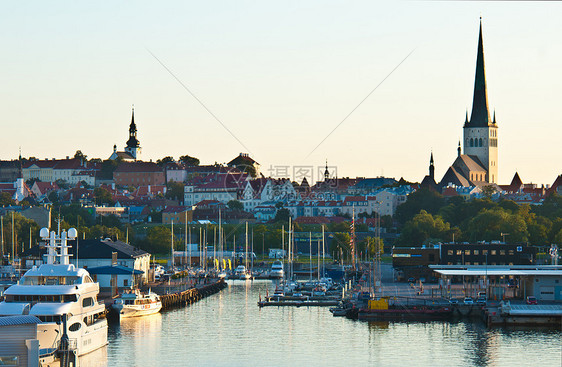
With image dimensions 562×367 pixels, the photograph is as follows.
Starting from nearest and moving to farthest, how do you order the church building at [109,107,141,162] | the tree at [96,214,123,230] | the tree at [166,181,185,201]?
1. the tree at [96,214,123,230]
2. the tree at [166,181,185,201]
3. the church building at [109,107,141,162]

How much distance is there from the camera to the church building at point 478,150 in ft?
491

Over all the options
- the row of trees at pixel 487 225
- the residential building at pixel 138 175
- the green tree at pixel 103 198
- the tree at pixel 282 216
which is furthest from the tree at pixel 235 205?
the row of trees at pixel 487 225

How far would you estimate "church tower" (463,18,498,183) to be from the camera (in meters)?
155

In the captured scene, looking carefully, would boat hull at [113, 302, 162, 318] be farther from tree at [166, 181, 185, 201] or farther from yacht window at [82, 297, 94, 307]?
tree at [166, 181, 185, 201]

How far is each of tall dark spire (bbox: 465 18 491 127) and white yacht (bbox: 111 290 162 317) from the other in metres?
101

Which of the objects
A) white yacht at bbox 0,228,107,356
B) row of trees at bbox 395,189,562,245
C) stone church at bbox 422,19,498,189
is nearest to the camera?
white yacht at bbox 0,228,107,356

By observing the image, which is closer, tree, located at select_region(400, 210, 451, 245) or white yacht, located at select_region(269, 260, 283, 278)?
white yacht, located at select_region(269, 260, 283, 278)

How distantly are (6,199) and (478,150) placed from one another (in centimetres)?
6439

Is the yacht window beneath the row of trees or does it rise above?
beneath

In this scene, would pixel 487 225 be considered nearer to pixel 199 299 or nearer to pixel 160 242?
pixel 160 242

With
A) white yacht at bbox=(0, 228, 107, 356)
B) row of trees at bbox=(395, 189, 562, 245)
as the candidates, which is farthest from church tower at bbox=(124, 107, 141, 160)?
white yacht at bbox=(0, 228, 107, 356)

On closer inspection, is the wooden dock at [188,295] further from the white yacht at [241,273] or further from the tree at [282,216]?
the tree at [282,216]

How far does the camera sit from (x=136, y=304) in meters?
50.7

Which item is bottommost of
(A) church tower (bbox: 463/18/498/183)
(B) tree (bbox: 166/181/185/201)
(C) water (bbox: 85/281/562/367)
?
(C) water (bbox: 85/281/562/367)
